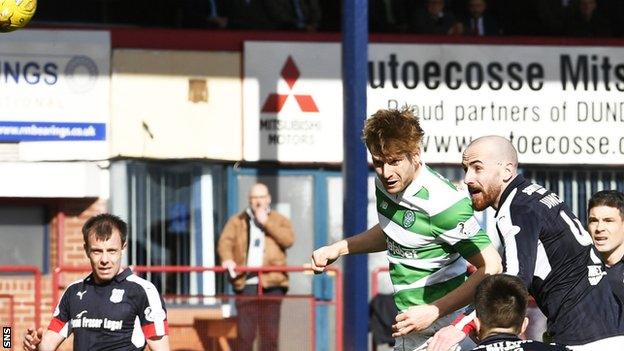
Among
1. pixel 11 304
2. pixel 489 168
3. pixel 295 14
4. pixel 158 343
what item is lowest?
pixel 158 343

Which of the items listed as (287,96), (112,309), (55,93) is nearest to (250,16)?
(287,96)

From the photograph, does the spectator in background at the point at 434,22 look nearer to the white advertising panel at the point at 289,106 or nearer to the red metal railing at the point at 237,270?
the white advertising panel at the point at 289,106

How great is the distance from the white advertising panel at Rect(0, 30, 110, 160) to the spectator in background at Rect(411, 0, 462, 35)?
3587mm

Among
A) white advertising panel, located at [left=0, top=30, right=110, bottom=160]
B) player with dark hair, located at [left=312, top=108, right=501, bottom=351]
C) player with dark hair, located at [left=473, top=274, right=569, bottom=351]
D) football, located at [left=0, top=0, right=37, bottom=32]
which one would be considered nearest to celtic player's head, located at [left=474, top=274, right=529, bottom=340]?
player with dark hair, located at [left=473, top=274, right=569, bottom=351]

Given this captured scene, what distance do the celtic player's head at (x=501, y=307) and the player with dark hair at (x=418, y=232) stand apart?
84 cm

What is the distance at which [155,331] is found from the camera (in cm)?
958

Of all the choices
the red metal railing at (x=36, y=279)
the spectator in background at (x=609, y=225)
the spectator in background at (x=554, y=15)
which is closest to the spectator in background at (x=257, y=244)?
the red metal railing at (x=36, y=279)

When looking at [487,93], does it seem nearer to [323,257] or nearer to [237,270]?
[237,270]

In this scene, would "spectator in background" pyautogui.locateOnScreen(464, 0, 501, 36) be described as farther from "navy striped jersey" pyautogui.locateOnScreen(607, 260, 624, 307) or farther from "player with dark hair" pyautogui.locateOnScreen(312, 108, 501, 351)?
"player with dark hair" pyautogui.locateOnScreen(312, 108, 501, 351)

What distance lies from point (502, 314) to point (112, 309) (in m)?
3.55

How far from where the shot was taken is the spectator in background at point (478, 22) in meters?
17.8

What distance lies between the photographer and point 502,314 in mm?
6746

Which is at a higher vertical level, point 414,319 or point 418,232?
point 418,232

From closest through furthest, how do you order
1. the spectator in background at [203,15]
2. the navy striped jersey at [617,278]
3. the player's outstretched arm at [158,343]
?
the navy striped jersey at [617,278], the player's outstretched arm at [158,343], the spectator in background at [203,15]
